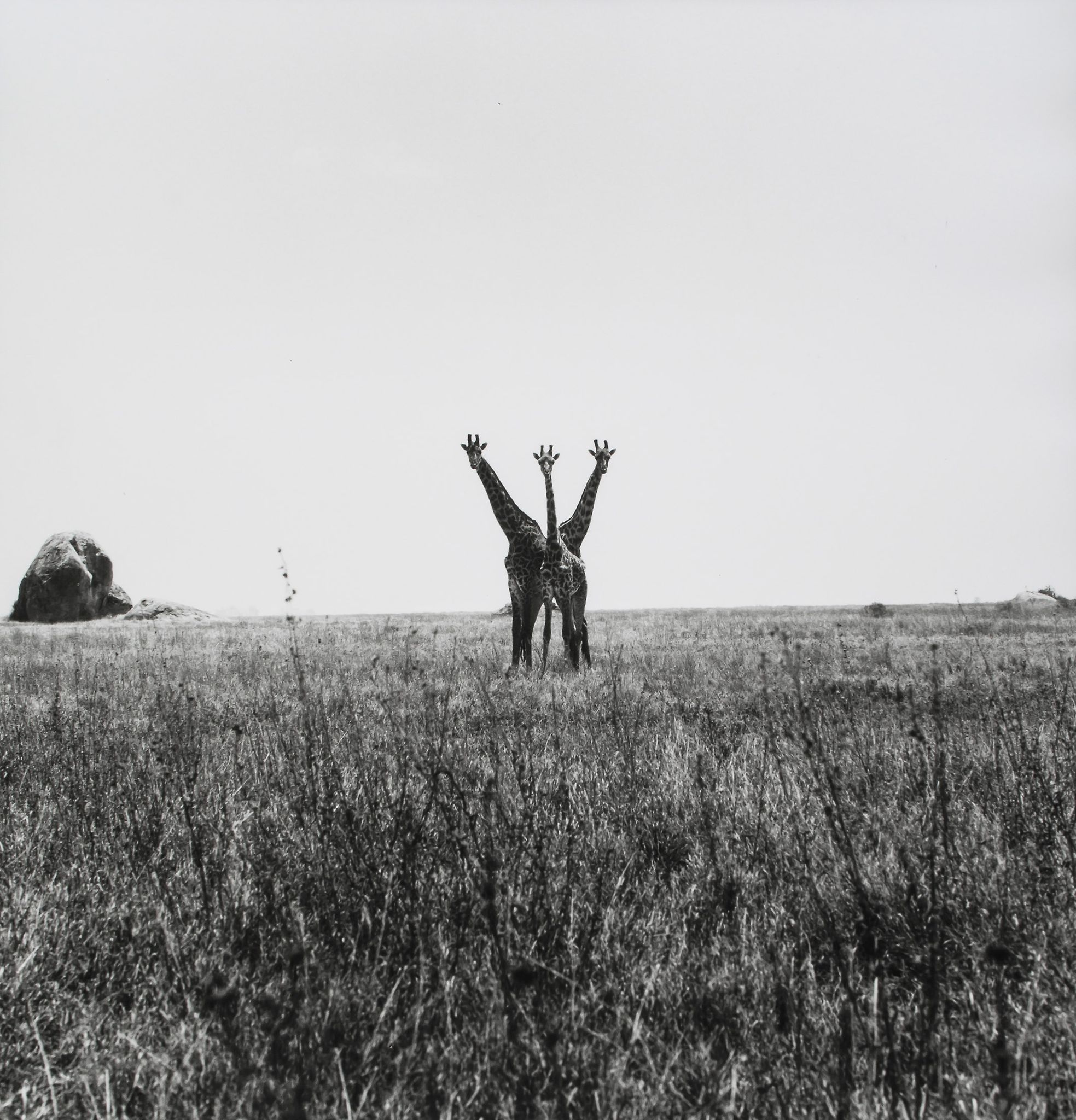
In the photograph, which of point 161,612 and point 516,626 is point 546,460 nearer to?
point 516,626

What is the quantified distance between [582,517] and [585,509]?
15 centimetres

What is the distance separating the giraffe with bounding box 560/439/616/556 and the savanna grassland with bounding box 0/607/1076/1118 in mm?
6755

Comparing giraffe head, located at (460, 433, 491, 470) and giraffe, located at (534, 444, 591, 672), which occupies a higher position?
giraffe head, located at (460, 433, 491, 470)

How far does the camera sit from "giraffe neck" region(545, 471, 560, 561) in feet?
32.1

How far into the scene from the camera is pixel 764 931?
223cm

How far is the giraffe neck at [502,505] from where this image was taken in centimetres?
1063

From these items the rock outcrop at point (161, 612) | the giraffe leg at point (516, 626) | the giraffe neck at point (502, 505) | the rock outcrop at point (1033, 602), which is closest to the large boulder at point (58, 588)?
the rock outcrop at point (161, 612)

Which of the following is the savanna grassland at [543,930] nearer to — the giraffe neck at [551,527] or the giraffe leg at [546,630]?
the giraffe leg at [546,630]

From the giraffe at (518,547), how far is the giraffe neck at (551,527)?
279 mm

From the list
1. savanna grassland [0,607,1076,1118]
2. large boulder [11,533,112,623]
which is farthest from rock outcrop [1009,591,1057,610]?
large boulder [11,533,112,623]

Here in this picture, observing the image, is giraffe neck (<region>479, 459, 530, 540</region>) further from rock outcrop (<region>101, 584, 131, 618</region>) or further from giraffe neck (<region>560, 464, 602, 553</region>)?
rock outcrop (<region>101, 584, 131, 618</region>)

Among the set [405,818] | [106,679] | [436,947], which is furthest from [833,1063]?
[106,679]

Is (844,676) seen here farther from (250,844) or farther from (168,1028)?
(168,1028)

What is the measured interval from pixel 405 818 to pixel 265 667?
729 centimetres
